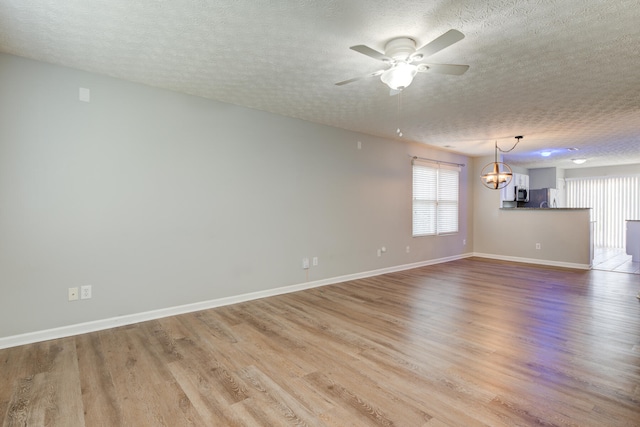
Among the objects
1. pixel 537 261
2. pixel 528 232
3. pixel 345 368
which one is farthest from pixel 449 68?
pixel 537 261

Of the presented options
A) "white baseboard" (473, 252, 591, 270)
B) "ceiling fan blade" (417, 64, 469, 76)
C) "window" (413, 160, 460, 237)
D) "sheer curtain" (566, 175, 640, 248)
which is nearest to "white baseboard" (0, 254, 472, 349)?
"window" (413, 160, 460, 237)

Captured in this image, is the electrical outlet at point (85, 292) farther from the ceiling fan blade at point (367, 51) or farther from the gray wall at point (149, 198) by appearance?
the ceiling fan blade at point (367, 51)

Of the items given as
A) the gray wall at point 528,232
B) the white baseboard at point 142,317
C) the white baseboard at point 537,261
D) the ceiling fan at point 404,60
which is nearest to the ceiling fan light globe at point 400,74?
the ceiling fan at point 404,60

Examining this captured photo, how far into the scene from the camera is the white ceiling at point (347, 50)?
204cm

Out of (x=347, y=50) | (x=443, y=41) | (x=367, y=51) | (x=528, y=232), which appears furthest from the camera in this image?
(x=528, y=232)

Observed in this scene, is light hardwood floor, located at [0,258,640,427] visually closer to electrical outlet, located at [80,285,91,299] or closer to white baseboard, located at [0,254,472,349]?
white baseboard, located at [0,254,472,349]

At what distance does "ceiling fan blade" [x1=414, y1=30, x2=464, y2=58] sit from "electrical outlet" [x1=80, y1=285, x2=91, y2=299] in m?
3.53

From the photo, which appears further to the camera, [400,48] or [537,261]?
[537,261]

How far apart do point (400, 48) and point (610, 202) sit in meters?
10.2

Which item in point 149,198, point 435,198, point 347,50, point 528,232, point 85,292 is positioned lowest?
point 85,292

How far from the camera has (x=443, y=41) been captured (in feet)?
6.40

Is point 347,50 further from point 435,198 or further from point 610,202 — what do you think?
point 610,202

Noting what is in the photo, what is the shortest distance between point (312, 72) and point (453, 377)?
280cm

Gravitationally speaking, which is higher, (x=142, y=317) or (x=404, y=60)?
(x=404, y=60)
